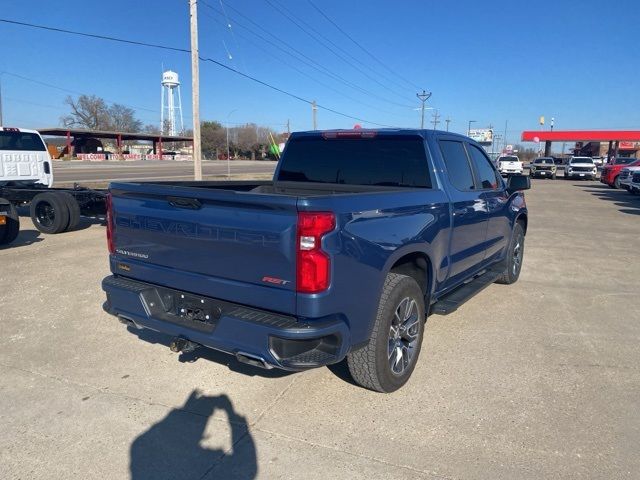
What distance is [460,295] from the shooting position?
463cm

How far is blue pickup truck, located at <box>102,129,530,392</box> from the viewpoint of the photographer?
278 cm

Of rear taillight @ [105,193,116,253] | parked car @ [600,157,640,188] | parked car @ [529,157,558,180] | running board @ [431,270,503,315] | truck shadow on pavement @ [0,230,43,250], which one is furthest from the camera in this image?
parked car @ [529,157,558,180]

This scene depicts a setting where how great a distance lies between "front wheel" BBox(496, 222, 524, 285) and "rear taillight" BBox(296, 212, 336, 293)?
4.04 metres

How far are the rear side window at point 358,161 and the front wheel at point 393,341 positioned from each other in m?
1.08

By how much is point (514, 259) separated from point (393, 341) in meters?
3.70

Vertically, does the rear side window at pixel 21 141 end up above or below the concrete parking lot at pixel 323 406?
above

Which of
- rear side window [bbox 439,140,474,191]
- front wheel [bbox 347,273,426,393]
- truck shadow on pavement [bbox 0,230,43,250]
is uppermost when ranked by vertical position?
rear side window [bbox 439,140,474,191]

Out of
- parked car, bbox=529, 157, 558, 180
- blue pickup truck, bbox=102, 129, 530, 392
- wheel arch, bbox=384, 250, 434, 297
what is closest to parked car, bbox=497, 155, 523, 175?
parked car, bbox=529, 157, 558, 180

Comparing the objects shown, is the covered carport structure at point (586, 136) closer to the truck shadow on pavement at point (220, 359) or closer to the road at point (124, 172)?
the road at point (124, 172)

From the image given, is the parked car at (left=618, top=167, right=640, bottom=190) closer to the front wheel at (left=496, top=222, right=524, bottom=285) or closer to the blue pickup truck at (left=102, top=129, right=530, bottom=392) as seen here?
the front wheel at (left=496, top=222, right=524, bottom=285)

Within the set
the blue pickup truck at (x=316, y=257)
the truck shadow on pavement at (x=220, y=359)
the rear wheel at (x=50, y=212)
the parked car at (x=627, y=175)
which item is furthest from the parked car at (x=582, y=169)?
the truck shadow on pavement at (x=220, y=359)

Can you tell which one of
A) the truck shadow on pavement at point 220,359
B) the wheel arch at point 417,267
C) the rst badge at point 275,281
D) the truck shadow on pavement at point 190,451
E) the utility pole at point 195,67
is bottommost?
the truck shadow on pavement at point 190,451

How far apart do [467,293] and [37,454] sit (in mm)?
3666

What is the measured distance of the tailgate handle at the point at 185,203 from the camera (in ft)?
10.1
